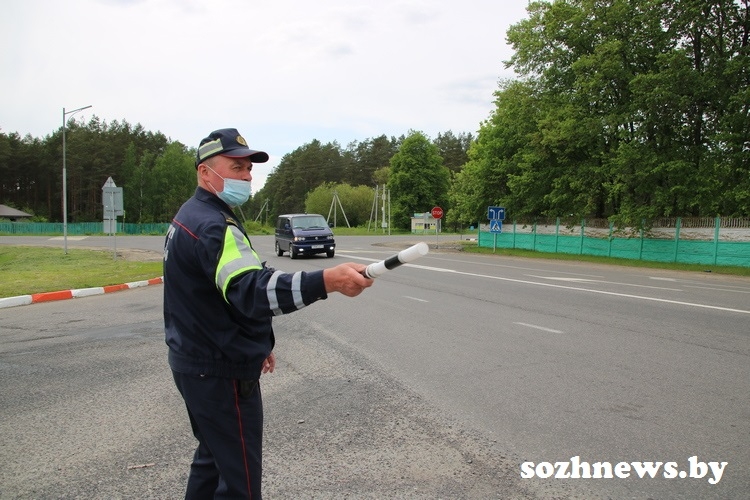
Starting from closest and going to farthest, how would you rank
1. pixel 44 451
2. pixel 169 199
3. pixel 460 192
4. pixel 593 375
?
pixel 44 451 → pixel 593 375 → pixel 460 192 → pixel 169 199

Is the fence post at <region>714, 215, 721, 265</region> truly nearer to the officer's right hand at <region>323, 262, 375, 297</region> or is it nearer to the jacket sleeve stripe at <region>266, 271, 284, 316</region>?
the officer's right hand at <region>323, 262, 375, 297</region>

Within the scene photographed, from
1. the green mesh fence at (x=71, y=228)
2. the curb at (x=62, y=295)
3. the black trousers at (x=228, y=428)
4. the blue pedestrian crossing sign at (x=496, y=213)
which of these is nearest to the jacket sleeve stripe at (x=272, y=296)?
the black trousers at (x=228, y=428)

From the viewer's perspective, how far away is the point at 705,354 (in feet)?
22.4

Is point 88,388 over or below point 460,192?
below

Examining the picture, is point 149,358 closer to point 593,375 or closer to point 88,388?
point 88,388

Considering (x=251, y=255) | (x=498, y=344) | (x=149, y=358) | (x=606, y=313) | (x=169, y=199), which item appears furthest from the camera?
(x=169, y=199)

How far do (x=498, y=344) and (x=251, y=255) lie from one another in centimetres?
576

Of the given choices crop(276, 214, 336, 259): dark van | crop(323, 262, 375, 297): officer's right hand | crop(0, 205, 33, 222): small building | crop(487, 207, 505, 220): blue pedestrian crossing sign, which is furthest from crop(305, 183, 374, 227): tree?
crop(323, 262, 375, 297): officer's right hand

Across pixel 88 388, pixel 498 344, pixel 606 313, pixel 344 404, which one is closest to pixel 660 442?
pixel 344 404

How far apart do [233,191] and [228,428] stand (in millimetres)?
1081

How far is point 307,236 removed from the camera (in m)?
24.8

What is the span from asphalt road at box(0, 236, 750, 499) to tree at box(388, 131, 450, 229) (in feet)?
247

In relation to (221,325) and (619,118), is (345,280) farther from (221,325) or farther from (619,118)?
(619,118)

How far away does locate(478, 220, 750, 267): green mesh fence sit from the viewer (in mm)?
24281
